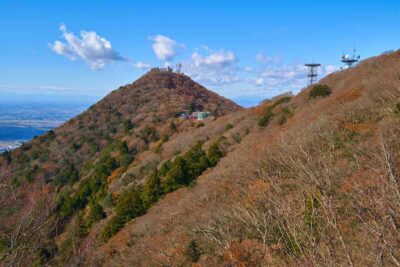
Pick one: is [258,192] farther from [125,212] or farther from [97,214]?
[97,214]

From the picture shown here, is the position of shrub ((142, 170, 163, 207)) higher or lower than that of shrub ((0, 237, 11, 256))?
lower

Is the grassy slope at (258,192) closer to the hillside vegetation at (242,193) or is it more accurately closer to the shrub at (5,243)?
the hillside vegetation at (242,193)

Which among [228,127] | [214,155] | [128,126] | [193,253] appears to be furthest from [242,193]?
[128,126]

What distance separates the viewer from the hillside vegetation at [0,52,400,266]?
4.13m

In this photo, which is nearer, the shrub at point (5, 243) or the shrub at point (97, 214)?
the shrub at point (5, 243)

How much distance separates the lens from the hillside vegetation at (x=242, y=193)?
4.13 meters

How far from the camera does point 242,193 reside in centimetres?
1455

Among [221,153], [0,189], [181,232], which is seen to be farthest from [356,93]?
[0,189]

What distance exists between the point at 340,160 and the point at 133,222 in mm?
11949

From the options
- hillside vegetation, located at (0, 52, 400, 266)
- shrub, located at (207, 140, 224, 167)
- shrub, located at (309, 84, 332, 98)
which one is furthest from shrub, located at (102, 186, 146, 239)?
shrub, located at (309, 84, 332, 98)

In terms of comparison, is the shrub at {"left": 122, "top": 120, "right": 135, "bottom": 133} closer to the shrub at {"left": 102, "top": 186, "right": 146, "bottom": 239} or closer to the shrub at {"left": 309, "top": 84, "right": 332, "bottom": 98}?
the shrub at {"left": 102, "top": 186, "right": 146, "bottom": 239}

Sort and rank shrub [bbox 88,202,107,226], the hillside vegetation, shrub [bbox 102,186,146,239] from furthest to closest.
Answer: shrub [bbox 88,202,107,226] < shrub [bbox 102,186,146,239] < the hillside vegetation

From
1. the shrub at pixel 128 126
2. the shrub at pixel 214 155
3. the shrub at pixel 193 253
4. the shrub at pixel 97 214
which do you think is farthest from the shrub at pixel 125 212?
the shrub at pixel 128 126

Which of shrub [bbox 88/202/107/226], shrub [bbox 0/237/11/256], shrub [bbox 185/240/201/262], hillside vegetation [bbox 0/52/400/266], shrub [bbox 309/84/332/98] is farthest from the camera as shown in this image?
shrub [bbox 309/84/332/98]
